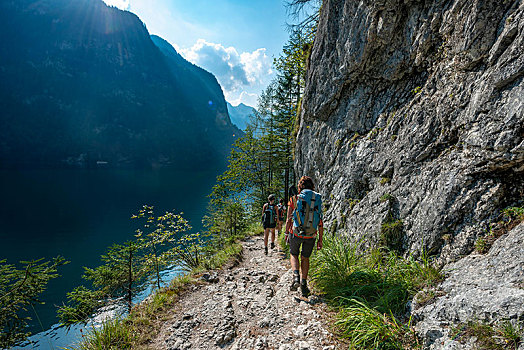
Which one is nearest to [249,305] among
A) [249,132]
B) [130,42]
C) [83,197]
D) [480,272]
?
[480,272]

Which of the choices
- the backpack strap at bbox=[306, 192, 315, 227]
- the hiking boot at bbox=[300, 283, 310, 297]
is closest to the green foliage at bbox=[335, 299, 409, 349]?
the hiking boot at bbox=[300, 283, 310, 297]

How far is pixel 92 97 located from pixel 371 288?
166 m

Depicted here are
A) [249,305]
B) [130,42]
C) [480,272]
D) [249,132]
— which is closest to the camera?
[480,272]

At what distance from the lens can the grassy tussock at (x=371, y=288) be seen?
2709 mm

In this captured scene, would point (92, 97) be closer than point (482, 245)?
No

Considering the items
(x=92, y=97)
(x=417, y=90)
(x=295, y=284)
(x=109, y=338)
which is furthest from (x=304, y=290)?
(x=92, y=97)

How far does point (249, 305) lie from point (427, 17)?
736cm

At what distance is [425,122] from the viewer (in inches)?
182

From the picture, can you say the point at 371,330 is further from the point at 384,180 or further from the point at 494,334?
the point at 384,180

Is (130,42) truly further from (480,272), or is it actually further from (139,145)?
(480,272)

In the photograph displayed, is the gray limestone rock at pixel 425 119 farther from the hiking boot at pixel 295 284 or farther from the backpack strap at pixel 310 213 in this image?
the hiking boot at pixel 295 284

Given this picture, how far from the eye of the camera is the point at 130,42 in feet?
494

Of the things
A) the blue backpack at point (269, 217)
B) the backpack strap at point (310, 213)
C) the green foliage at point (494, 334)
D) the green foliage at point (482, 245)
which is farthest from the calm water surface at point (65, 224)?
the green foliage at point (482, 245)

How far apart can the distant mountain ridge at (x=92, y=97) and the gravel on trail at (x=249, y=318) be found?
97.1 m
